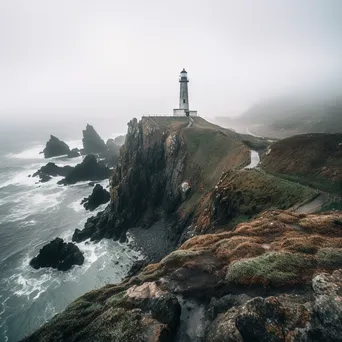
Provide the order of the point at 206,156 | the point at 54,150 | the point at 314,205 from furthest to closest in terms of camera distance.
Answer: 1. the point at 54,150
2. the point at 206,156
3. the point at 314,205

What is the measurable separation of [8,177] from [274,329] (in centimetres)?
12729

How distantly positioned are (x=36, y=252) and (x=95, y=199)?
26.3 meters

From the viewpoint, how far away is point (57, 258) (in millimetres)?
53312

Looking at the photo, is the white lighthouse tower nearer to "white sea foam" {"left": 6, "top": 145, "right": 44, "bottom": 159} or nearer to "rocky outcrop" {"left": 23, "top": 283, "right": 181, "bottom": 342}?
"rocky outcrop" {"left": 23, "top": 283, "right": 181, "bottom": 342}

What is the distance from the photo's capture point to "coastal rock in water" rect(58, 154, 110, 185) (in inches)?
4094

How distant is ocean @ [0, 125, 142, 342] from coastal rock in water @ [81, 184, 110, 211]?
1.97 m

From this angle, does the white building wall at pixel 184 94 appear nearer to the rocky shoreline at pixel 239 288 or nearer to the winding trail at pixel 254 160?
the winding trail at pixel 254 160

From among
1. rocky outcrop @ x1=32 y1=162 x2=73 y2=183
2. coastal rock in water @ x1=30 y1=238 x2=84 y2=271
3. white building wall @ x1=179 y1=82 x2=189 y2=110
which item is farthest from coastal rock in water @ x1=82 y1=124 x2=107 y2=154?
coastal rock in water @ x1=30 y1=238 x2=84 y2=271

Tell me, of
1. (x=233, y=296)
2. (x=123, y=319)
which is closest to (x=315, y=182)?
(x=233, y=296)

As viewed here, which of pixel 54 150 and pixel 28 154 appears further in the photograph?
Answer: pixel 28 154

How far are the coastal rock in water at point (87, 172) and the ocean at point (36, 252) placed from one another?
4881 millimetres

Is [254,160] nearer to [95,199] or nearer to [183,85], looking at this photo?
[95,199]

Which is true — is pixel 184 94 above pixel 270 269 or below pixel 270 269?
above

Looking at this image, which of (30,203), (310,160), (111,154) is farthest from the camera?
(111,154)
